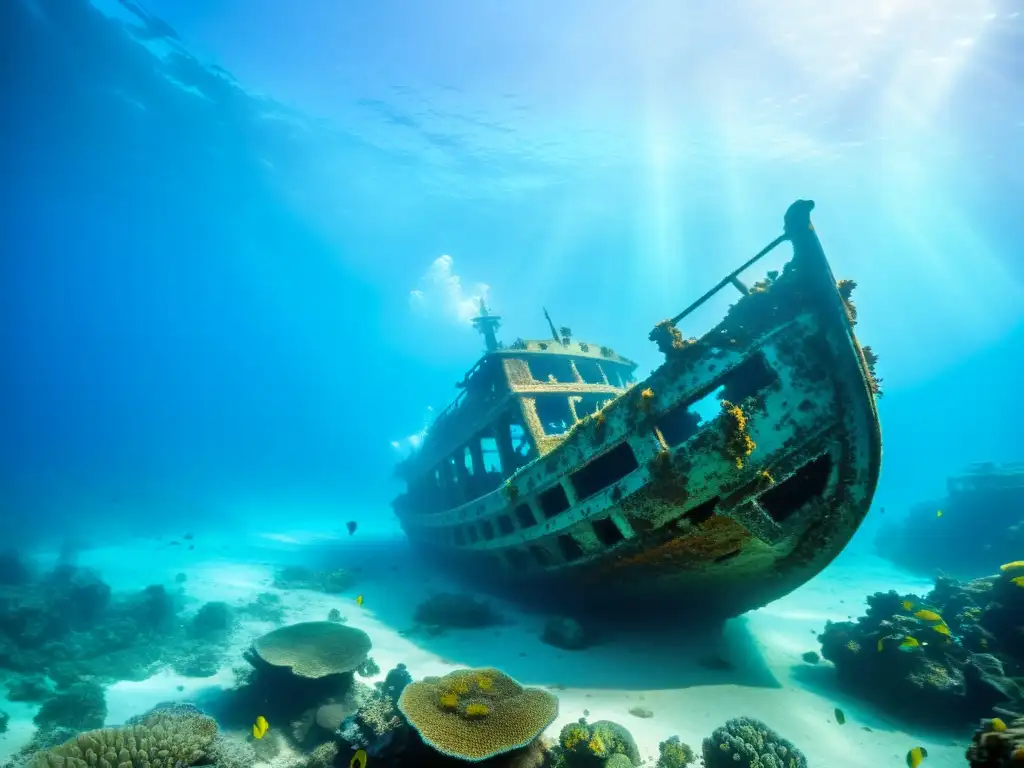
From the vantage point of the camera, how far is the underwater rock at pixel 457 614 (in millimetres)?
10773

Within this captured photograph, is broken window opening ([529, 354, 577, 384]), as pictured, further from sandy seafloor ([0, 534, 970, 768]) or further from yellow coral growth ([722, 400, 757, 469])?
sandy seafloor ([0, 534, 970, 768])

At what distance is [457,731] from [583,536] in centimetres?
377

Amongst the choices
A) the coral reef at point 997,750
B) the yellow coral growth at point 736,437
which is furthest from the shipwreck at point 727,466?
the coral reef at point 997,750

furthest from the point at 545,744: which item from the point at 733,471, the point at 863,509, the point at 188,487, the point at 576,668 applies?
the point at 188,487

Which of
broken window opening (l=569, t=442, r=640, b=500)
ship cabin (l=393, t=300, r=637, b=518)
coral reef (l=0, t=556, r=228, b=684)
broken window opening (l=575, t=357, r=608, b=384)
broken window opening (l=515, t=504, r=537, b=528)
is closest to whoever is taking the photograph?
broken window opening (l=569, t=442, r=640, b=500)

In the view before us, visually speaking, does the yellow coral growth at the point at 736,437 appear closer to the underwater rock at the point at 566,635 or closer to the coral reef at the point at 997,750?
the coral reef at the point at 997,750

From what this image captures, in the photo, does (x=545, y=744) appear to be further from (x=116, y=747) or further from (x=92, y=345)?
(x=92, y=345)

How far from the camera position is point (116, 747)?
4520mm

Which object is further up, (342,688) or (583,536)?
(583,536)

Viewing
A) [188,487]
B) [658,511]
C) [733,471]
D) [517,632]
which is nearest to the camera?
[733,471]

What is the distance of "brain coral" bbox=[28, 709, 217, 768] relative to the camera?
426cm

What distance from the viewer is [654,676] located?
25.1 feet

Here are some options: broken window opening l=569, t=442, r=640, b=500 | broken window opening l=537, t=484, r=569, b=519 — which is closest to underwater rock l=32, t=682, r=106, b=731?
broken window opening l=537, t=484, r=569, b=519

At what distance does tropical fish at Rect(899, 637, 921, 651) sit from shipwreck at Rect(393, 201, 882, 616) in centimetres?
214
